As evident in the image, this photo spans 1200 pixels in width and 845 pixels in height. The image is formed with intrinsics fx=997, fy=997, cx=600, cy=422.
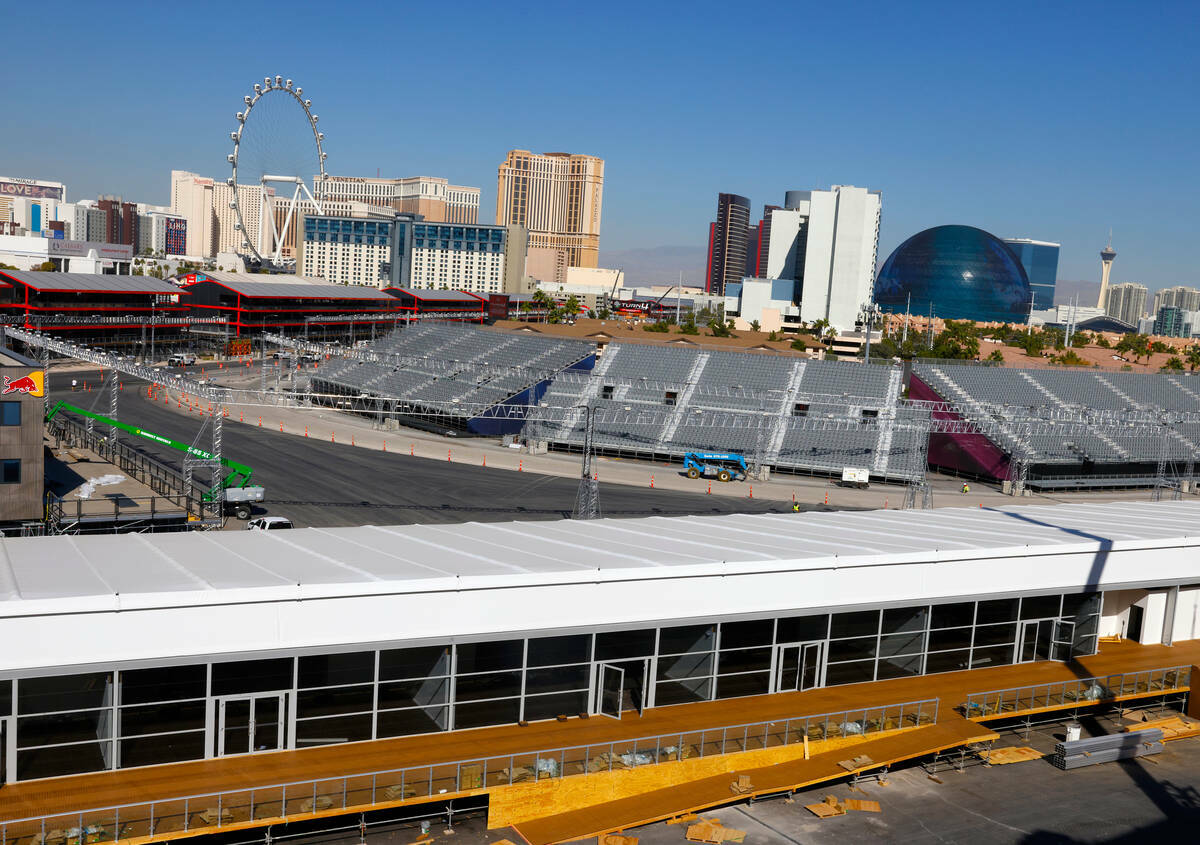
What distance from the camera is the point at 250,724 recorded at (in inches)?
675

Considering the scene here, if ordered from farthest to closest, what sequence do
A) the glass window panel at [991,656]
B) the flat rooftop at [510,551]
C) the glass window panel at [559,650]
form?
the glass window panel at [991,656] < the glass window panel at [559,650] < the flat rooftop at [510,551]

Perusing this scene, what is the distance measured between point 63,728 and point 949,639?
60.9 ft

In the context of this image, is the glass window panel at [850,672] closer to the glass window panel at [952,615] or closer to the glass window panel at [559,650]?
the glass window panel at [952,615]

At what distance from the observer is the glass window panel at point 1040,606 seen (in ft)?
80.6

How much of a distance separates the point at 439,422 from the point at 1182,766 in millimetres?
51690

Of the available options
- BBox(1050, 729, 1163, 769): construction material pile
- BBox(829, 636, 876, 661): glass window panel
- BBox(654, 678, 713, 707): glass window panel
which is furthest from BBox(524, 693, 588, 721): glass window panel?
BBox(1050, 729, 1163, 769): construction material pile

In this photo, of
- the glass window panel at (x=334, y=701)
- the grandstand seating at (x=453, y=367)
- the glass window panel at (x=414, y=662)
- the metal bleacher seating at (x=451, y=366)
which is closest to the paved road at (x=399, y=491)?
the metal bleacher seating at (x=451, y=366)

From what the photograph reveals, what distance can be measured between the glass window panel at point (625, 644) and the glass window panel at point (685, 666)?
517 millimetres

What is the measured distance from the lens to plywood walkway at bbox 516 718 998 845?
54.5 feet

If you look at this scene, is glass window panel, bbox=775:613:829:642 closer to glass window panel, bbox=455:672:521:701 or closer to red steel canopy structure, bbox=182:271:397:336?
glass window panel, bbox=455:672:521:701

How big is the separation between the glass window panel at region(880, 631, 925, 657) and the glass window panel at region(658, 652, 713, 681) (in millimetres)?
4657

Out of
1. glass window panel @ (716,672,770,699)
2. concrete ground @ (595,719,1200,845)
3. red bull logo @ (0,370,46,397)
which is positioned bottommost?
concrete ground @ (595,719,1200,845)

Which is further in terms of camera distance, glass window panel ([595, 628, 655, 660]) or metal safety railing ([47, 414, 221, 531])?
metal safety railing ([47, 414, 221, 531])

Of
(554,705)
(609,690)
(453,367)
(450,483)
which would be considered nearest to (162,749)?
(554,705)
